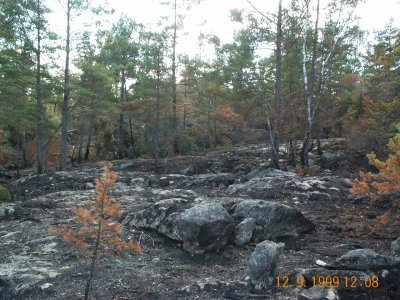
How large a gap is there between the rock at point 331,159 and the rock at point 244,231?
1112 cm

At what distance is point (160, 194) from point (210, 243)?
4.82 meters

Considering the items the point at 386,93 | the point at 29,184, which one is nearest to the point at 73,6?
the point at 29,184

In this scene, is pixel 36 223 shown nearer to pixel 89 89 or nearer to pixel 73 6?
pixel 89 89

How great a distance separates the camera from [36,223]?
8.03m

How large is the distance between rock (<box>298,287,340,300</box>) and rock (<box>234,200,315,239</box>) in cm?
204

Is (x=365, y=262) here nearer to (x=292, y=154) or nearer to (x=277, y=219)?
(x=277, y=219)

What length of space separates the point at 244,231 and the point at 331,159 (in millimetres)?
11804

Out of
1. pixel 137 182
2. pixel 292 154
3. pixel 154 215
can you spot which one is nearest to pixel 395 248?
pixel 154 215

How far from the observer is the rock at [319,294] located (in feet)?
13.6

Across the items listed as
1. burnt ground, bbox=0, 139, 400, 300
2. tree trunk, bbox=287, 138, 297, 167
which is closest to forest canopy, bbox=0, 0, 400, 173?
tree trunk, bbox=287, 138, 297, 167

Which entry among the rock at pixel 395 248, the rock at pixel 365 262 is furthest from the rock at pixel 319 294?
the rock at pixel 395 248

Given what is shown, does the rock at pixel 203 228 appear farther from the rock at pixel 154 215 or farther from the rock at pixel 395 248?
the rock at pixel 395 248
